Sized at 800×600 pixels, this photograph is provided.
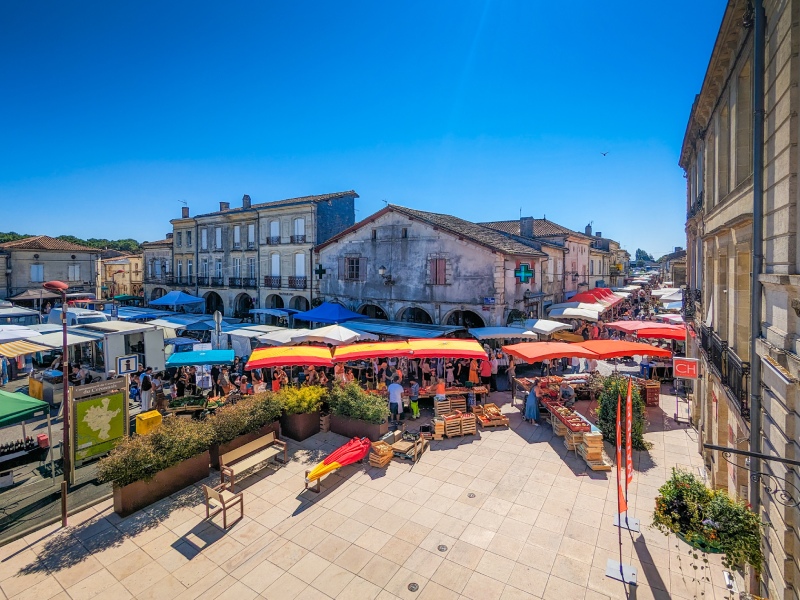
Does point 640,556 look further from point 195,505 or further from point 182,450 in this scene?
point 182,450

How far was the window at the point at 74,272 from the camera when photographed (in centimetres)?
3819

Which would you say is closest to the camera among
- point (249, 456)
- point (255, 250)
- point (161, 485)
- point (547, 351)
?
point (161, 485)

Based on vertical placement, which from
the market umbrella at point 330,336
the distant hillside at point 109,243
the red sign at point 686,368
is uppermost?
the distant hillside at point 109,243

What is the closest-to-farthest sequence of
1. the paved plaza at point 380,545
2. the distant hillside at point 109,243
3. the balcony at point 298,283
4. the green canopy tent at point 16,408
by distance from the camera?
the paved plaza at point 380,545 < the green canopy tent at point 16,408 < the balcony at point 298,283 < the distant hillside at point 109,243

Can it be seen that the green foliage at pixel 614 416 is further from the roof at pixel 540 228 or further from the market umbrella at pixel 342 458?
the roof at pixel 540 228

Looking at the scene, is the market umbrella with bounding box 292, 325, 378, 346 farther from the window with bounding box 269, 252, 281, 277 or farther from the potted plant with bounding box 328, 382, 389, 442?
the window with bounding box 269, 252, 281, 277

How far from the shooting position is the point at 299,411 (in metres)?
11.1

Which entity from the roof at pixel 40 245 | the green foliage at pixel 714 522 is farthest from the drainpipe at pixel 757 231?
the roof at pixel 40 245

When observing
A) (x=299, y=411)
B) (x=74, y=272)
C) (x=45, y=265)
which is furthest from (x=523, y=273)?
(x=45, y=265)

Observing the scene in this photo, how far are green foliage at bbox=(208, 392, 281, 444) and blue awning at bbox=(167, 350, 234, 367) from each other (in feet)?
13.4

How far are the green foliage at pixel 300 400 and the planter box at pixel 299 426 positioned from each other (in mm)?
170

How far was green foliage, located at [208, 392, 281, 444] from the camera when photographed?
30.4ft

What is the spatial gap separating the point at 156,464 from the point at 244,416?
6.69ft

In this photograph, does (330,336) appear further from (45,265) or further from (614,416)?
(45,265)
